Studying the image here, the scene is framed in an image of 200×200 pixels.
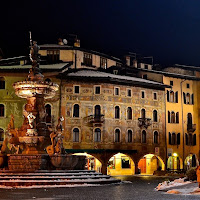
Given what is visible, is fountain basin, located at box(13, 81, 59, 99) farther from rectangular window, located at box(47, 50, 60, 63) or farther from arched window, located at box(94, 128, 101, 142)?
rectangular window, located at box(47, 50, 60, 63)

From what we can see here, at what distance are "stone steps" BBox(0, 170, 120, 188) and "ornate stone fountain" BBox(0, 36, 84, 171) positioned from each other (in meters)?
0.70

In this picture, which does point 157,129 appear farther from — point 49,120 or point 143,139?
point 49,120

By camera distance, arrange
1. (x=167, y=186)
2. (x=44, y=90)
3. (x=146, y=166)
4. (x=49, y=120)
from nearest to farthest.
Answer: (x=167, y=186) < (x=44, y=90) < (x=49, y=120) < (x=146, y=166)

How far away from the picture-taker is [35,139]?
925 inches

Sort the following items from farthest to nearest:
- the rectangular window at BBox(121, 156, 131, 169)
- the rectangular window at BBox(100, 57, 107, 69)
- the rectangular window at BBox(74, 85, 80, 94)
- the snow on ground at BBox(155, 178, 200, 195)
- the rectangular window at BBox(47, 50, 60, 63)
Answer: the rectangular window at BBox(100, 57, 107, 69)
the rectangular window at BBox(47, 50, 60, 63)
the rectangular window at BBox(121, 156, 131, 169)
the rectangular window at BBox(74, 85, 80, 94)
the snow on ground at BBox(155, 178, 200, 195)

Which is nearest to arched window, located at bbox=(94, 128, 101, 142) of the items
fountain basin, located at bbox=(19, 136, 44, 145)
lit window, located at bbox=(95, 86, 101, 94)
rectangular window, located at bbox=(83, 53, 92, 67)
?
lit window, located at bbox=(95, 86, 101, 94)

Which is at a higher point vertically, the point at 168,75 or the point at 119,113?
the point at 168,75

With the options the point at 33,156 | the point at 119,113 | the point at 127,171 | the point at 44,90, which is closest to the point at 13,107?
the point at 119,113

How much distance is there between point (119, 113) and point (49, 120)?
7.31 metres

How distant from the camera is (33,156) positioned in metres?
21.1

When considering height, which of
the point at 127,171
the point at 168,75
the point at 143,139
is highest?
the point at 168,75

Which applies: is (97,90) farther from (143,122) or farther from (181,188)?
(181,188)

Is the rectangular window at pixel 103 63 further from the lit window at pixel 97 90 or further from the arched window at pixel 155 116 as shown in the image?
the lit window at pixel 97 90

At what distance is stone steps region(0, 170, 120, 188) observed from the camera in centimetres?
1903
